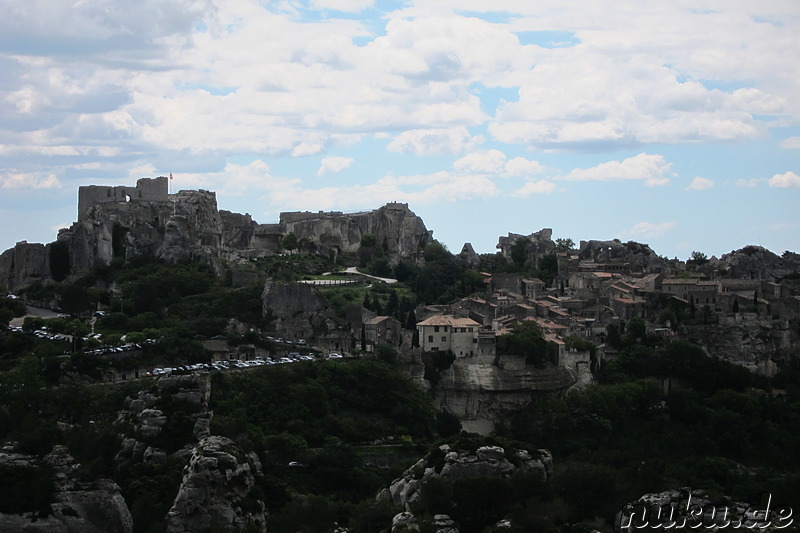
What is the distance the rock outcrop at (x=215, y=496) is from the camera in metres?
45.9

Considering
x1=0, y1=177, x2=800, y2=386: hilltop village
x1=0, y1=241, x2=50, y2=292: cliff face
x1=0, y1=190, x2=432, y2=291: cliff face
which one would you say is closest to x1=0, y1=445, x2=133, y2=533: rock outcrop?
x1=0, y1=177, x2=800, y2=386: hilltop village

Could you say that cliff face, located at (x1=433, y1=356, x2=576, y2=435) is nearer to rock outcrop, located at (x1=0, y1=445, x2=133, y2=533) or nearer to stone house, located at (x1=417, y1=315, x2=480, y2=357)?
stone house, located at (x1=417, y1=315, x2=480, y2=357)

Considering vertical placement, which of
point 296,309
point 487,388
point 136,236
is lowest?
point 487,388

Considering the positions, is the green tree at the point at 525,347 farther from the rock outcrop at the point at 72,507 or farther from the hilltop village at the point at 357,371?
the rock outcrop at the point at 72,507

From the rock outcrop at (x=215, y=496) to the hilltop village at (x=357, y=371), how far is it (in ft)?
0.24

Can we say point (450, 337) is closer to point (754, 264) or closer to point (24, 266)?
point (24, 266)

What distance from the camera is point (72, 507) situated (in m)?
46.4

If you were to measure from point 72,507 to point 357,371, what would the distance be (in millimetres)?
19284

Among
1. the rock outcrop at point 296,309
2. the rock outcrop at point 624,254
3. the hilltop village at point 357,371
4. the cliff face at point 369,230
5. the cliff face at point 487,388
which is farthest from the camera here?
the cliff face at point 369,230

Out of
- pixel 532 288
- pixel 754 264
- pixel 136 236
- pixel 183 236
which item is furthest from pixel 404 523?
pixel 754 264

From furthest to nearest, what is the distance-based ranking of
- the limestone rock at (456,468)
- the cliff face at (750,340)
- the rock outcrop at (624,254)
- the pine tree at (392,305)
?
the rock outcrop at (624,254)
the pine tree at (392,305)
the cliff face at (750,340)
the limestone rock at (456,468)

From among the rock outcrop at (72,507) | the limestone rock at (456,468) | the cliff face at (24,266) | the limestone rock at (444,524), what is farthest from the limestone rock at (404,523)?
the cliff face at (24,266)

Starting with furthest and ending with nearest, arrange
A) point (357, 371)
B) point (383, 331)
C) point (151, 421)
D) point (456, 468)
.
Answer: point (383, 331) < point (357, 371) < point (151, 421) < point (456, 468)

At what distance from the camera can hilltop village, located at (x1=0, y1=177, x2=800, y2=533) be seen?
156ft
